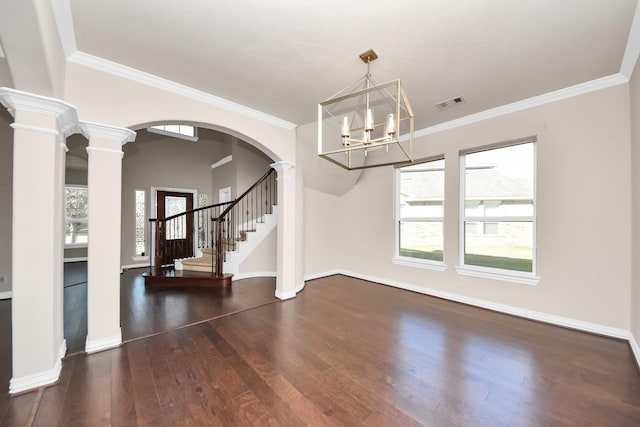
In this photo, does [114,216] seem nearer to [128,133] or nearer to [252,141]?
[128,133]

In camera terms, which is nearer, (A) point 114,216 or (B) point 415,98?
(A) point 114,216

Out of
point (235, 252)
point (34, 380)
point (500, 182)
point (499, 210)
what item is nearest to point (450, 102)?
point (500, 182)

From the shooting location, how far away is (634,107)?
2.48 metres

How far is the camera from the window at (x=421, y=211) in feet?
14.1

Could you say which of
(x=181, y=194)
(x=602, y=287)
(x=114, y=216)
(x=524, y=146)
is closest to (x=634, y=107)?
(x=524, y=146)

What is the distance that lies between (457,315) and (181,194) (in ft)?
23.6

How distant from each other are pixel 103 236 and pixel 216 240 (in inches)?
120

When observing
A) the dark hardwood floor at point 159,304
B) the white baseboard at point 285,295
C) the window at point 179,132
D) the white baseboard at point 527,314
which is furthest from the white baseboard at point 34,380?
the window at point 179,132

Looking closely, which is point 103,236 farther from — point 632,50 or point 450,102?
point 632,50

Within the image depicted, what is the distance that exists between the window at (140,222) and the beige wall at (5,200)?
106 inches

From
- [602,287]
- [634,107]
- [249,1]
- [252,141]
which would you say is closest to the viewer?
[249,1]

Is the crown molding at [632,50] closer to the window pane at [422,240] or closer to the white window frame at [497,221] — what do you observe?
the white window frame at [497,221]

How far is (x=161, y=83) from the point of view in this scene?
2.74 metres

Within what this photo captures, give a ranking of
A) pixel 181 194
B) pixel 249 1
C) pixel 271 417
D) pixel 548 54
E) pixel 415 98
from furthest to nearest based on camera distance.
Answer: pixel 181 194 < pixel 415 98 < pixel 548 54 < pixel 249 1 < pixel 271 417
